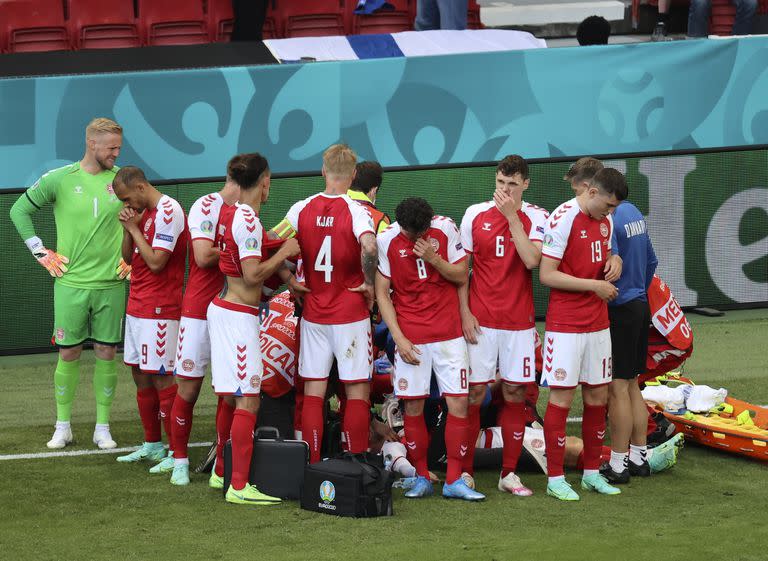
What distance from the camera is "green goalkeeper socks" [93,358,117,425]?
948 cm

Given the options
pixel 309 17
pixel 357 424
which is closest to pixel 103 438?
pixel 357 424

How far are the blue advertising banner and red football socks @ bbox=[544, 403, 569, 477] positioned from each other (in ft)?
17.9

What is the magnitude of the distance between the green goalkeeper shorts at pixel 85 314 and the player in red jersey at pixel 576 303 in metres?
3.20

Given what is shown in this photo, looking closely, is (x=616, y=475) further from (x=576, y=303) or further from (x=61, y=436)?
(x=61, y=436)

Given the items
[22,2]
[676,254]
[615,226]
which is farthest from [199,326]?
[22,2]

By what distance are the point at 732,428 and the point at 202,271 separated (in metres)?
3.67

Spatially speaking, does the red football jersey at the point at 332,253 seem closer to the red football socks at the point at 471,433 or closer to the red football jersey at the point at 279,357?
the red football jersey at the point at 279,357

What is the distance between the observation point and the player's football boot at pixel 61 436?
30.9 ft

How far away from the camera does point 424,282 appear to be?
800 centimetres

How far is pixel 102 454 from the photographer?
9250mm

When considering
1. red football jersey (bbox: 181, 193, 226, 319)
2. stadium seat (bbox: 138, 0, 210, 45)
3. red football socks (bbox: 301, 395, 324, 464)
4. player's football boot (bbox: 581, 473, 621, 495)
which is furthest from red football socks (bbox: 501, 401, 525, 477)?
stadium seat (bbox: 138, 0, 210, 45)

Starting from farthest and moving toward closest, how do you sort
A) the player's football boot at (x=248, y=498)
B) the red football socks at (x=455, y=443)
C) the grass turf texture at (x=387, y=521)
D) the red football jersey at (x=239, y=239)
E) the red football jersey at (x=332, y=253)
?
the red football jersey at (x=332, y=253) → the red football socks at (x=455, y=443) → the player's football boot at (x=248, y=498) → the red football jersey at (x=239, y=239) → the grass turf texture at (x=387, y=521)

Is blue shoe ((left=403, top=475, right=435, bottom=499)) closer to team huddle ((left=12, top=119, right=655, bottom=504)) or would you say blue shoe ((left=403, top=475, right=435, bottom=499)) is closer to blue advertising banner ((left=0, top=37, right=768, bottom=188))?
team huddle ((left=12, top=119, right=655, bottom=504))

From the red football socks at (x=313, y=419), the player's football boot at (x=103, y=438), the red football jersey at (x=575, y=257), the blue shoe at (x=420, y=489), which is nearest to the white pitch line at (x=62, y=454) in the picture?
the player's football boot at (x=103, y=438)
